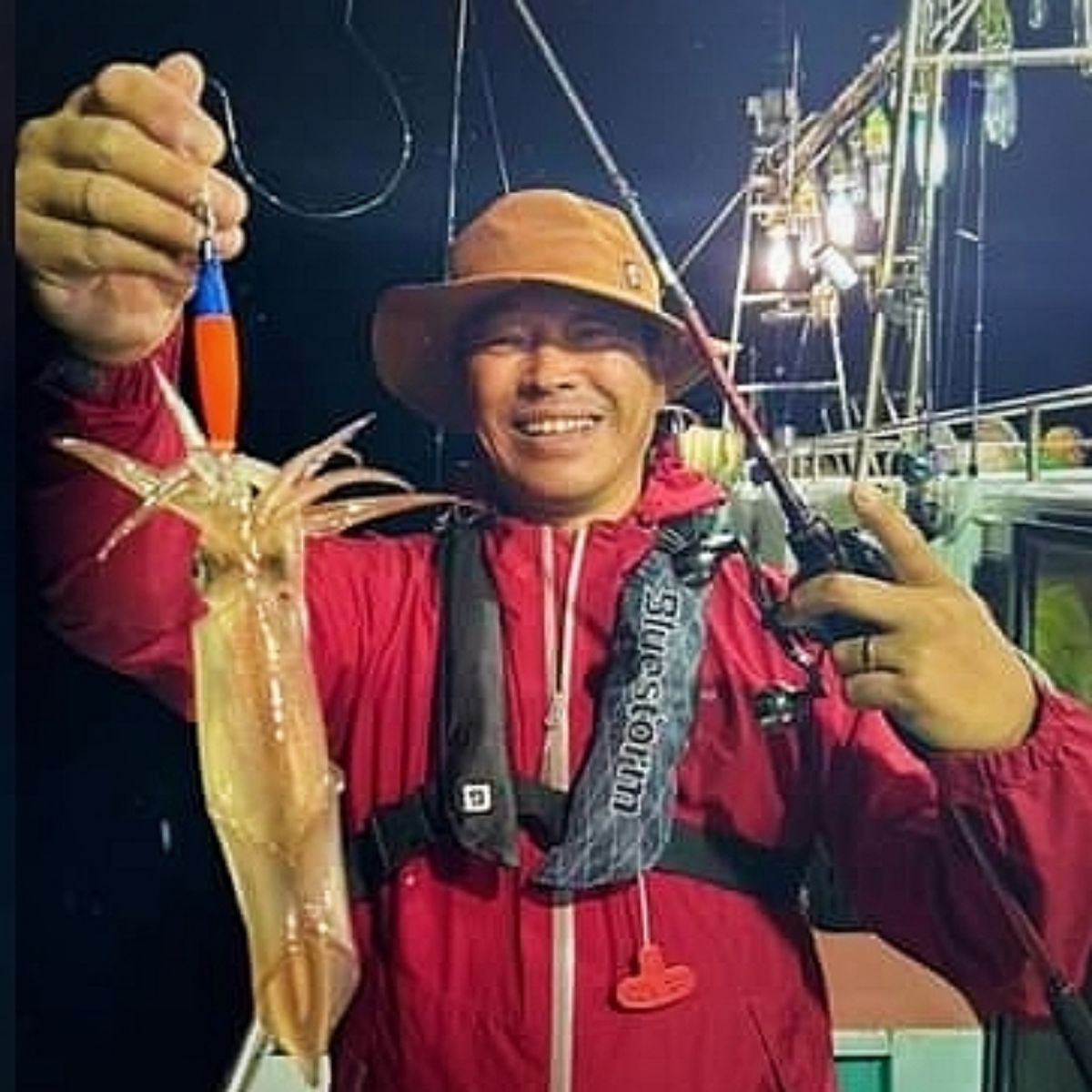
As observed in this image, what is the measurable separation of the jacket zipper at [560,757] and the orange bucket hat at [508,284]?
0.39 ft

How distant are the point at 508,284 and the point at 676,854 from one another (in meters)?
0.36

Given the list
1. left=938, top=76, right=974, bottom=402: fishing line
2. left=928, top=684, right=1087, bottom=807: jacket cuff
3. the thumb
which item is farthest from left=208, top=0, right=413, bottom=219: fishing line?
left=928, top=684, right=1087, bottom=807: jacket cuff

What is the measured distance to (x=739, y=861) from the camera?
4.33ft

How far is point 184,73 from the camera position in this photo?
1.35 metres

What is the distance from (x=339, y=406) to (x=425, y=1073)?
42cm

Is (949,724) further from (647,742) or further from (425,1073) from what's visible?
(425,1073)

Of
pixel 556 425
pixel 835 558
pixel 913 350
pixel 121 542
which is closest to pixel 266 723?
pixel 121 542

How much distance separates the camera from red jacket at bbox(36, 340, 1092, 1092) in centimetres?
129

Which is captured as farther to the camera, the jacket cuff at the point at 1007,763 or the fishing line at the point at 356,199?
the fishing line at the point at 356,199

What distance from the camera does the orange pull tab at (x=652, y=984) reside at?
50.9 inches

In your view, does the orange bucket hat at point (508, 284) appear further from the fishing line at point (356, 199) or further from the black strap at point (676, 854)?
the black strap at point (676, 854)

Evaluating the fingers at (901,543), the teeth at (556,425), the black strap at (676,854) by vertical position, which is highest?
the teeth at (556,425)

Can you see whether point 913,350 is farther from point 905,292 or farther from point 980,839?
point 980,839

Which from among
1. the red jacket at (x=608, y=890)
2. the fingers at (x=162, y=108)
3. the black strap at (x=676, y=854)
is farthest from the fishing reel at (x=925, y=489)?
the fingers at (x=162, y=108)
